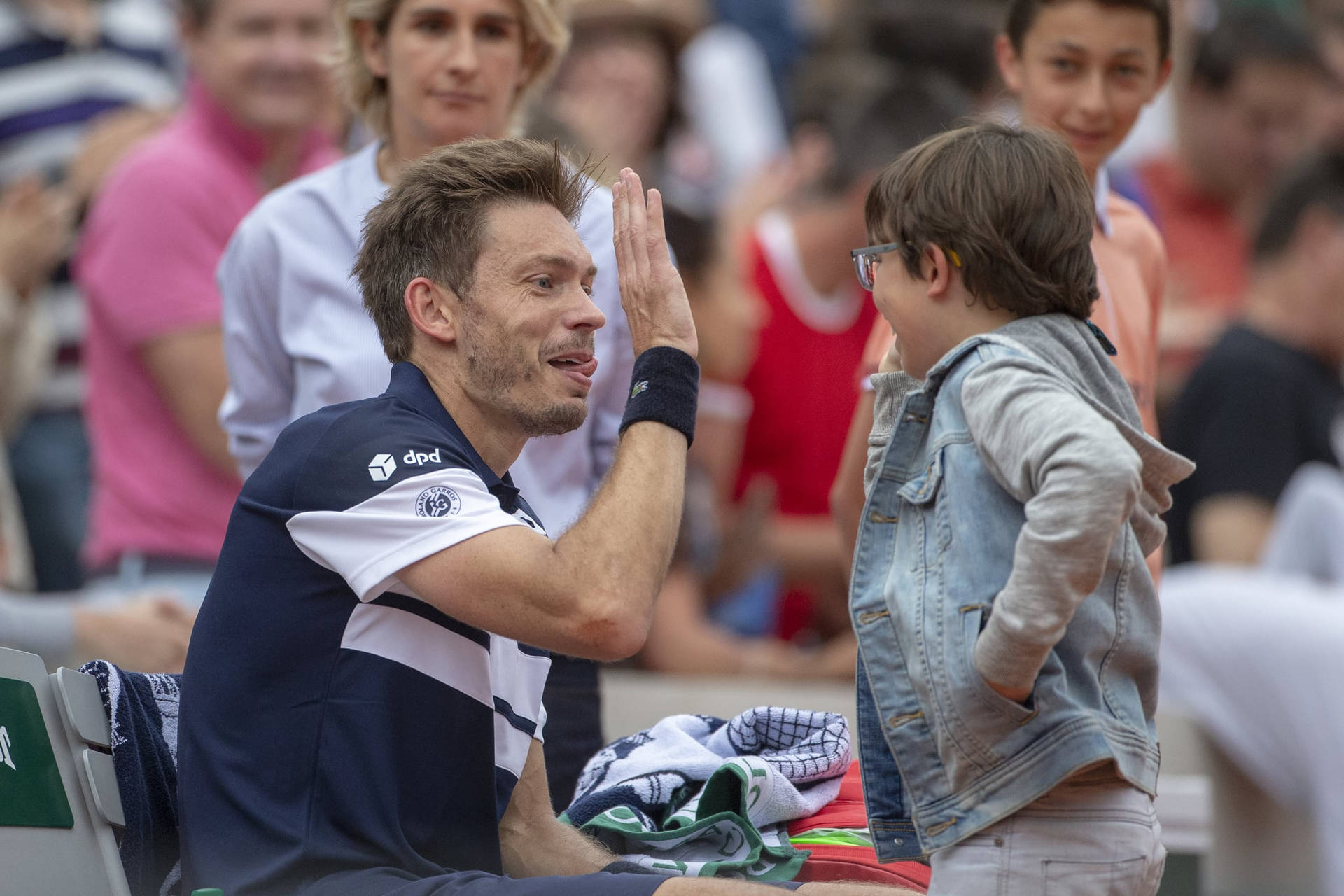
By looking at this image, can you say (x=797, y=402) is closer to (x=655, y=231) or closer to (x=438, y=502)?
(x=655, y=231)

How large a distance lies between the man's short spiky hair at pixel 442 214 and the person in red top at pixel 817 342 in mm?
3262

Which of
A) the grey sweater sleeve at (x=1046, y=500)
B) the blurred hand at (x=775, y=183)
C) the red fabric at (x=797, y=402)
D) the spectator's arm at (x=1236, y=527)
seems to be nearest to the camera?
the grey sweater sleeve at (x=1046, y=500)

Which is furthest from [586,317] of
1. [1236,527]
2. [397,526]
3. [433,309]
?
[1236,527]

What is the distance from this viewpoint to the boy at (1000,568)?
2307mm

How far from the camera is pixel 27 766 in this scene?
8.76ft

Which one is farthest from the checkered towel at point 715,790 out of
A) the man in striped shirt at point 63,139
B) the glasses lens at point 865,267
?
the man in striped shirt at point 63,139

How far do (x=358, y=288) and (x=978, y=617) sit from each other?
59.8 inches

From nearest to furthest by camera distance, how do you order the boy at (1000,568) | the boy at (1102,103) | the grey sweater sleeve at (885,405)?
the boy at (1000,568)
the grey sweater sleeve at (885,405)
the boy at (1102,103)

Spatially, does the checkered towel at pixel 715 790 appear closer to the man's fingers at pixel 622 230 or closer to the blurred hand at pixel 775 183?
the man's fingers at pixel 622 230

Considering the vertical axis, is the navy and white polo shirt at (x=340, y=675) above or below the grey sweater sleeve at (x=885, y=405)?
below

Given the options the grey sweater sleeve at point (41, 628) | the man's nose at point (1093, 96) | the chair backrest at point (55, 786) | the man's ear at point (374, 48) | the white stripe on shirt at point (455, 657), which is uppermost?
the man's ear at point (374, 48)

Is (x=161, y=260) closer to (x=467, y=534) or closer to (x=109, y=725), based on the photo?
(x=109, y=725)

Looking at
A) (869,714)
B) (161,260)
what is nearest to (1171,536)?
(161,260)

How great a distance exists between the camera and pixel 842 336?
19.9 ft
